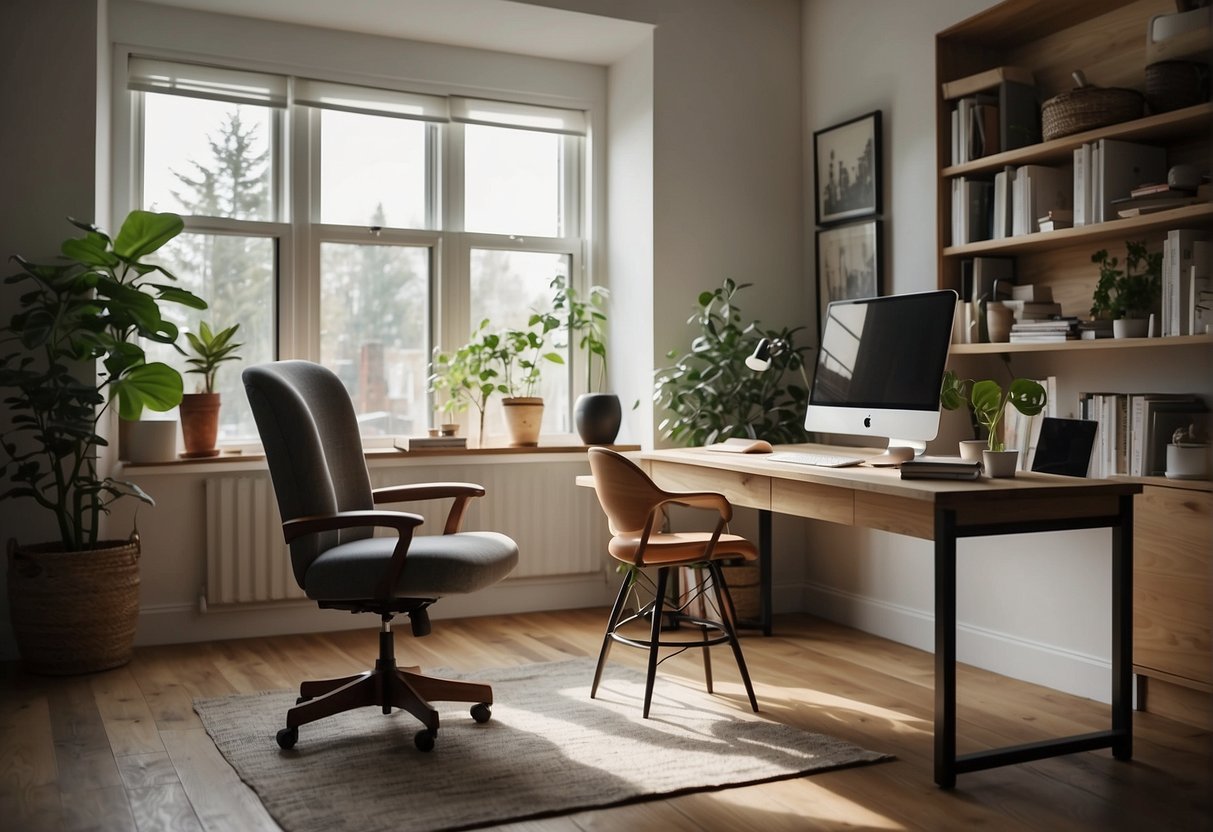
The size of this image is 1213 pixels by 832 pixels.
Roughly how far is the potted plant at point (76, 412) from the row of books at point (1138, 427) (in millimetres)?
2934

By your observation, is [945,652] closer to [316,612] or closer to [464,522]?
[464,522]

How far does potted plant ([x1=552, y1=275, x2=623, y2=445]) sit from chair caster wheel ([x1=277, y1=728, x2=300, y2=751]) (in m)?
2.06

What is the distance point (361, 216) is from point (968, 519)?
9.73 ft

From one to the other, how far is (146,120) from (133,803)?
9.13ft

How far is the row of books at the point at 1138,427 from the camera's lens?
310cm

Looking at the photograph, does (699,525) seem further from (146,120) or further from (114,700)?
(146,120)

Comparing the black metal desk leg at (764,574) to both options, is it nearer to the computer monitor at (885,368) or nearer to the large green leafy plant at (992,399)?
the computer monitor at (885,368)

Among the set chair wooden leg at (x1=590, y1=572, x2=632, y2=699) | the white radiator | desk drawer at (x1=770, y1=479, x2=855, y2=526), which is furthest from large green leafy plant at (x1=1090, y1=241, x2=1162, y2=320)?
the white radiator

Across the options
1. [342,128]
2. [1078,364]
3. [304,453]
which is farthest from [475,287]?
[1078,364]

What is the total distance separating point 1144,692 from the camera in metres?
3.20

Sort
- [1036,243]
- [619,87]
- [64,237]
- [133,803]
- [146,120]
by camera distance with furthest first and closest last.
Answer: [619,87] → [146,120] → [64,237] → [1036,243] → [133,803]

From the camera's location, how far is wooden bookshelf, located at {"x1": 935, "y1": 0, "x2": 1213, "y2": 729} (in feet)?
9.71

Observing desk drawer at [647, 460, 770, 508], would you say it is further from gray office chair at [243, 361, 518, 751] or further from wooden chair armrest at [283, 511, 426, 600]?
wooden chair armrest at [283, 511, 426, 600]

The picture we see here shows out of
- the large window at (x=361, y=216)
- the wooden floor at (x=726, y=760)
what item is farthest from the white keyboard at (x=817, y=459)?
the large window at (x=361, y=216)
